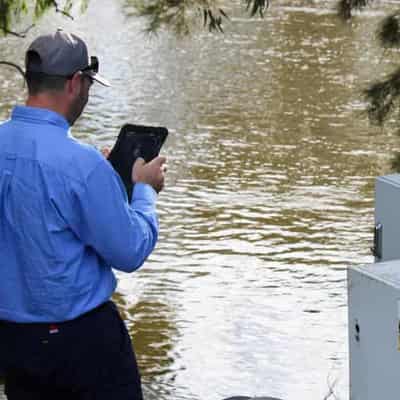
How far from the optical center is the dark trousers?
10.0 feet

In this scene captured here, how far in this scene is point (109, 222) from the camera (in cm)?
297

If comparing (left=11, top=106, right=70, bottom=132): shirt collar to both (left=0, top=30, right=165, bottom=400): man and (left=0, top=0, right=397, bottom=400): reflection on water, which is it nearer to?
(left=0, top=30, right=165, bottom=400): man

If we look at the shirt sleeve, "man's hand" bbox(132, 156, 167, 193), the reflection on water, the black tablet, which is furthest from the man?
the reflection on water

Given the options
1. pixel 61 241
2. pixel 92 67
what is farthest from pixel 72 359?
pixel 92 67

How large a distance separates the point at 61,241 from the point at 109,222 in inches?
5.5

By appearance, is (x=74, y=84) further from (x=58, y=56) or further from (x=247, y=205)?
(x=247, y=205)

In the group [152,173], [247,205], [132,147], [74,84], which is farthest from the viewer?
[247,205]

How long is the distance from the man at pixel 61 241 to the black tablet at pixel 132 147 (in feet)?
0.76

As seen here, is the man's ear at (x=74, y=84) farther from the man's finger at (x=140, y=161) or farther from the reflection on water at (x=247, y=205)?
the reflection on water at (x=247, y=205)

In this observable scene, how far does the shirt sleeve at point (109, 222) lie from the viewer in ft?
9.70

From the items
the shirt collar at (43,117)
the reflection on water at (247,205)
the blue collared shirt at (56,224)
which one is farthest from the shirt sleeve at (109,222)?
the reflection on water at (247,205)

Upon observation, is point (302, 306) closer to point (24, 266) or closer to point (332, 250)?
point (332, 250)

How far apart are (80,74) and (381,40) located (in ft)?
14.7

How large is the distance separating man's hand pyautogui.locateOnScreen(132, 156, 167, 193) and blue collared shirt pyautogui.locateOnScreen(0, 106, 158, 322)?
0.65 ft
